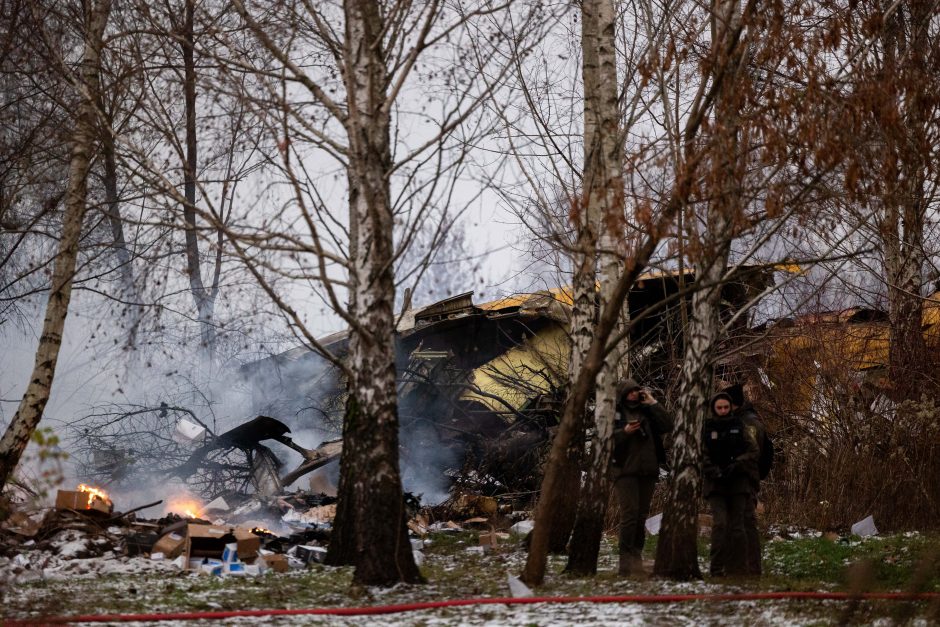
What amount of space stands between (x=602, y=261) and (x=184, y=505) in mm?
7301

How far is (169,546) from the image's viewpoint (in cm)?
900

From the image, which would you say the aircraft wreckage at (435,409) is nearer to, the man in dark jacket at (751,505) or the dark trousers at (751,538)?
the man in dark jacket at (751,505)

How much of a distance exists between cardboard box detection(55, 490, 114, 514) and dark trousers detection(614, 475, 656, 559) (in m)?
5.30

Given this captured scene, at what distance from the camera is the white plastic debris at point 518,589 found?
6938 mm

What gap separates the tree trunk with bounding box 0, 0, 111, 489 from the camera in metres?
9.62

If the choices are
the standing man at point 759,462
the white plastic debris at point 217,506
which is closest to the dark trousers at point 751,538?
the standing man at point 759,462

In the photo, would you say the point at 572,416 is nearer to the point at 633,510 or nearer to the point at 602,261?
the point at 633,510

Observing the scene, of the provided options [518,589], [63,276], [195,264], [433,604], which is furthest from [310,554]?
[195,264]

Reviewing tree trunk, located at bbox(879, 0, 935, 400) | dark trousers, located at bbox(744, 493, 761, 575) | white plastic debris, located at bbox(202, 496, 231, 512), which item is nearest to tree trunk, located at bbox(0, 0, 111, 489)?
white plastic debris, located at bbox(202, 496, 231, 512)

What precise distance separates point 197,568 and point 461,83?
475 centimetres

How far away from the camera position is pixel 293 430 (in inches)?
640

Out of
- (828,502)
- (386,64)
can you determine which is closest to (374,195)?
(386,64)

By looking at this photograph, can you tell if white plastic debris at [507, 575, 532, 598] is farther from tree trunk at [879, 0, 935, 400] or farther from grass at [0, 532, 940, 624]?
tree trunk at [879, 0, 935, 400]

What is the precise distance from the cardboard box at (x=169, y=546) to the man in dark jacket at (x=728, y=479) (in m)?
4.83
